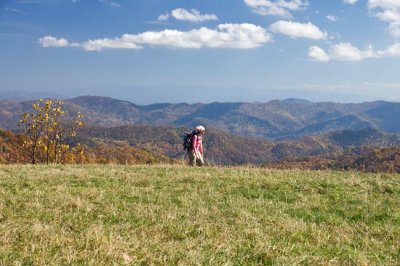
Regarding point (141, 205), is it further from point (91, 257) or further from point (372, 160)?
point (372, 160)

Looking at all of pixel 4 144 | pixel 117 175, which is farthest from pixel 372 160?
pixel 117 175

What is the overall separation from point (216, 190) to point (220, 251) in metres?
7.44

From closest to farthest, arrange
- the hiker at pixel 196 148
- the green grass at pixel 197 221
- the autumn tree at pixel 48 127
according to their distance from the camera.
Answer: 1. the green grass at pixel 197 221
2. the hiker at pixel 196 148
3. the autumn tree at pixel 48 127

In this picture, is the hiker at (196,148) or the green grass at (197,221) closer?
the green grass at (197,221)

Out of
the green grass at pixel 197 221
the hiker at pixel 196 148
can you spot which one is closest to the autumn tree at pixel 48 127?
the hiker at pixel 196 148

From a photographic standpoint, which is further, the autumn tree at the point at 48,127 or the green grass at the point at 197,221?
the autumn tree at the point at 48,127

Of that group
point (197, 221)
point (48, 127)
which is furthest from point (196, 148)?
point (48, 127)

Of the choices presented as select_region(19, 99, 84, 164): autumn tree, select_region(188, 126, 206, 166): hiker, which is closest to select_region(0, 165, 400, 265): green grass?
select_region(188, 126, 206, 166): hiker

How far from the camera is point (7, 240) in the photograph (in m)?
7.17

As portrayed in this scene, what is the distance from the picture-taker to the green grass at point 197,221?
6.90 metres

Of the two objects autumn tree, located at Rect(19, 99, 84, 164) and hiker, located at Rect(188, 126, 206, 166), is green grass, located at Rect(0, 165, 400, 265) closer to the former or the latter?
hiker, located at Rect(188, 126, 206, 166)

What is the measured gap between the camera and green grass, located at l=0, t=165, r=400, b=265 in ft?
22.6

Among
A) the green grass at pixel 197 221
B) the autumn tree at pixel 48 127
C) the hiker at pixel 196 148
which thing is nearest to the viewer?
the green grass at pixel 197 221

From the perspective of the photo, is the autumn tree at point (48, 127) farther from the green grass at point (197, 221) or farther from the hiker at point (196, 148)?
the green grass at point (197, 221)
